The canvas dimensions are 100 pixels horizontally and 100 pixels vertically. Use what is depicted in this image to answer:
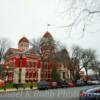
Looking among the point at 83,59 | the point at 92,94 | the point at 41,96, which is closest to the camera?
the point at 92,94

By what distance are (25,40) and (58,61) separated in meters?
30.6

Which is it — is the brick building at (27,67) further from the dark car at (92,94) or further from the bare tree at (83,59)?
the dark car at (92,94)

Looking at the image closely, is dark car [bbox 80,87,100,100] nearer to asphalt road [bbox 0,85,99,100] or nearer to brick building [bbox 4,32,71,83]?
asphalt road [bbox 0,85,99,100]

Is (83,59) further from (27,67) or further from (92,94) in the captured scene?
(92,94)

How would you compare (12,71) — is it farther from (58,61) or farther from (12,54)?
(58,61)

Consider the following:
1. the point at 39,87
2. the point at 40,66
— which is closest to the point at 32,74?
the point at 40,66

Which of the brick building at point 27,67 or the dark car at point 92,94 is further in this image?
the brick building at point 27,67

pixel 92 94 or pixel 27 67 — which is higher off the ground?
pixel 27 67

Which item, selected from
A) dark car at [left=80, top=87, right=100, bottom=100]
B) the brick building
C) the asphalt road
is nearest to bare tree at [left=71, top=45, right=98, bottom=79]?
the brick building

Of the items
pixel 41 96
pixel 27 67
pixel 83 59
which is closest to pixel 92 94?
pixel 41 96

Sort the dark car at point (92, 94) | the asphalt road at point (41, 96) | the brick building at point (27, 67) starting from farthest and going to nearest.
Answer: the brick building at point (27, 67) < the asphalt road at point (41, 96) < the dark car at point (92, 94)

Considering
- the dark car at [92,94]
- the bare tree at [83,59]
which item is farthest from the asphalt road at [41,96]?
the bare tree at [83,59]

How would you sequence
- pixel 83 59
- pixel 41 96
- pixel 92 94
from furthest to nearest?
pixel 83 59 < pixel 41 96 < pixel 92 94

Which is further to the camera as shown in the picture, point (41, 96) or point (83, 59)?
point (83, 59)
